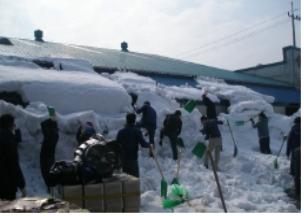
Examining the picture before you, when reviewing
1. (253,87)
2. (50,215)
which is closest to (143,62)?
(253,87)

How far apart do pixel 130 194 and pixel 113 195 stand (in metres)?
0.20

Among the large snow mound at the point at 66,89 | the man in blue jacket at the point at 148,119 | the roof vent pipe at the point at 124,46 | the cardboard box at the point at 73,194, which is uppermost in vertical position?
the roof vent pipe at the point at 124,46

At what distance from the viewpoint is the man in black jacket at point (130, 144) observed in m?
6.04

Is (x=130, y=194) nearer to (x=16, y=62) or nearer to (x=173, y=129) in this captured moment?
(x=173, y=129)

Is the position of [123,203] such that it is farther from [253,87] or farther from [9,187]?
[253,87]

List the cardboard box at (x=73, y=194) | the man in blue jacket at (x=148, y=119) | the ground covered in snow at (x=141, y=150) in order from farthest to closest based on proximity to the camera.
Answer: the man in blue jacket at (x=148, y=119), the ground covered in snow at (x=141, y=150), the cardboard box at (x=73, y=194)

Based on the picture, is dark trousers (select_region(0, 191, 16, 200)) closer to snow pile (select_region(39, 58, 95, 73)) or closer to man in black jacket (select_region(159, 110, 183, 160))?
man in black jacket (select_region(159, 110, 183, 160))

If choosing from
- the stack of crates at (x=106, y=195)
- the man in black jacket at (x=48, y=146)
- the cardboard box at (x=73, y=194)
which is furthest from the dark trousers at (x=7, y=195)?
the man in black jacket at (x=48, y=146)

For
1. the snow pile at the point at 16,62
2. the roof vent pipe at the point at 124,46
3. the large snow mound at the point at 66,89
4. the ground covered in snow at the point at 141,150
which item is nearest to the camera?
the ground covered in snow at the point at 141,150

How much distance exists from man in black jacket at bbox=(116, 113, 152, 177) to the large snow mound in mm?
2989

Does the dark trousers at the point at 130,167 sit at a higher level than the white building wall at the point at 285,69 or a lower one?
lower

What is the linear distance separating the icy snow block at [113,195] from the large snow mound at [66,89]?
15.2ft

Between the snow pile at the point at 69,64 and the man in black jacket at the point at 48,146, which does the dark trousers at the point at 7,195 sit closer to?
the man in black jacket at the point at 48,146

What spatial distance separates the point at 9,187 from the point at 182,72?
447 inches
